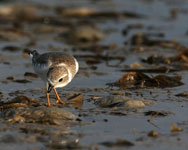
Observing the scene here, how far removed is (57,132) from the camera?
4.62 m

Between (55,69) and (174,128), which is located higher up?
(55,69)

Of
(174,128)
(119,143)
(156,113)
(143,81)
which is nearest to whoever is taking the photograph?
(119,143)

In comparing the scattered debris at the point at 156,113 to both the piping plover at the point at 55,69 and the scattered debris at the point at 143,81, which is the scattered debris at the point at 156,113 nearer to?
the piping plover at the point at 55,69

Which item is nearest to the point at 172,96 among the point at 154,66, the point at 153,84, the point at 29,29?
the point at 153,84

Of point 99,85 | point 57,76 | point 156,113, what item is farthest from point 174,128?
point 99,85

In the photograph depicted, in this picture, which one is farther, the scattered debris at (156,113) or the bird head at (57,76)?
the bird head at (57,76)

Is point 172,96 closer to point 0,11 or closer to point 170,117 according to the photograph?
point 170,117

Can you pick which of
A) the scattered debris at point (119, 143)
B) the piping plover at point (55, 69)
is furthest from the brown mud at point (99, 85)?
the piping plover at point (55, 69)

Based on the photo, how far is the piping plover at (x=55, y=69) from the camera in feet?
18.7

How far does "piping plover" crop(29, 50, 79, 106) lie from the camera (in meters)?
5.71

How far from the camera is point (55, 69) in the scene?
18.9 ft

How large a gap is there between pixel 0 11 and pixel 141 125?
384 inches

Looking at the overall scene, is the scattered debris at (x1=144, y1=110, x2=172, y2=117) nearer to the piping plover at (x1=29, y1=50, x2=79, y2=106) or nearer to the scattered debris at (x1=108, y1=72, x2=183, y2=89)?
the piping plover at (x1=29, y1=50, x2=79, y2=106)

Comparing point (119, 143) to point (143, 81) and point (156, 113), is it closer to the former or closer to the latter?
point (156, 113)
